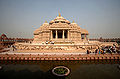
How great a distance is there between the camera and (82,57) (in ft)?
49.6

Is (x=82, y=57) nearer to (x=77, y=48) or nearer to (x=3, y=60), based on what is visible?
(x=77, y=48)

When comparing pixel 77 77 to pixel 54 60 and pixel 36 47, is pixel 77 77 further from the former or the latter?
pixel 36 47

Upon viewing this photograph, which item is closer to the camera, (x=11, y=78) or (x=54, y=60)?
(x=11, y=78)

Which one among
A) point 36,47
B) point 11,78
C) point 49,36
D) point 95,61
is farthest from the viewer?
point 49,36

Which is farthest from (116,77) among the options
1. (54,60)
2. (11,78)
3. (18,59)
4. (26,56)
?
(18,59)

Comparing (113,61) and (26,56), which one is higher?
(26,56)

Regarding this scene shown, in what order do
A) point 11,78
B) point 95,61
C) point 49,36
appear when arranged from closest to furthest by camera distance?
point 11,78
point 95,61
point 49,36

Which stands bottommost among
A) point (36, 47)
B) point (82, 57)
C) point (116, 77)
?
point (116, 77)

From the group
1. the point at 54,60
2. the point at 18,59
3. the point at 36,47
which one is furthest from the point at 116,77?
the point at 36,47

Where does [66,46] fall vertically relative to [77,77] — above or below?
above

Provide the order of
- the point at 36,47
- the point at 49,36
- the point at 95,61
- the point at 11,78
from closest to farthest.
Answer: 1. the point at 11,78
2. the point at 95,61
3. the point at 36,47
4. the point at 49,36

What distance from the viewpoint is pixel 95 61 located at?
1488 centimetres

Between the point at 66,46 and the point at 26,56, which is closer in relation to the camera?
the point at 26,56

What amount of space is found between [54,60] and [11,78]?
787 cm
